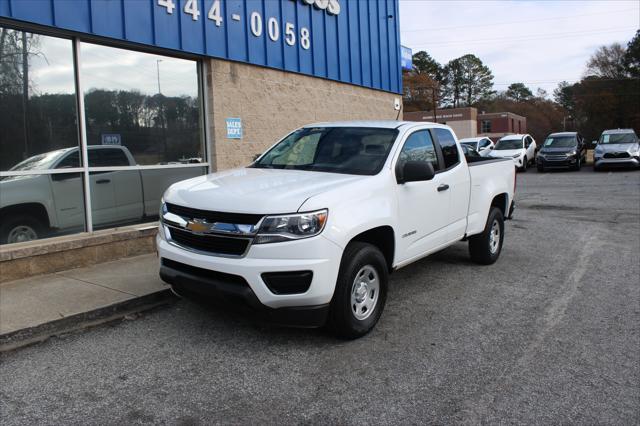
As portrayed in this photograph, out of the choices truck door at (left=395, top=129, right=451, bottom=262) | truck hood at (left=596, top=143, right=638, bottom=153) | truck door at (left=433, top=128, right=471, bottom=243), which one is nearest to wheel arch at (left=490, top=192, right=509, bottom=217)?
truck door at (left=433, top=128, right=471, bottom=243)

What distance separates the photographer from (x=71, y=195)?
274 inches

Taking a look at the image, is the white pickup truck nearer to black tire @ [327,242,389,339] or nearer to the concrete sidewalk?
black tire @ [327,242,389,339]

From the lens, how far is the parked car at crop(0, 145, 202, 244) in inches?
254

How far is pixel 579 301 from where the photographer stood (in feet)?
18.2

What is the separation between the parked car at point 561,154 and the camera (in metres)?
23.7

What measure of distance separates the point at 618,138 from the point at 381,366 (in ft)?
78.5

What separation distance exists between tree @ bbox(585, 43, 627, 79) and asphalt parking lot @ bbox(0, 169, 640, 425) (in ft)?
272

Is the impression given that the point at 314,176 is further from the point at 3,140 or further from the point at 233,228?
the point at 3,140

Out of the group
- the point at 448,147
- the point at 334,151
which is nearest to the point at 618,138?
the point at 448,147

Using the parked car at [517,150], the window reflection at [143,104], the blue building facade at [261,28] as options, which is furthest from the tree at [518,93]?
the window reflection at [143,104]

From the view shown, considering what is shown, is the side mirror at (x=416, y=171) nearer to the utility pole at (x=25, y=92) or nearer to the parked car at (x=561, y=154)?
the utility pole at (x=25, y=92)

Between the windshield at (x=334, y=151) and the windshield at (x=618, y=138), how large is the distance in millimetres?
22066

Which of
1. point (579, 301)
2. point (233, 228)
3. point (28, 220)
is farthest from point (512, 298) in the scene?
point (28, 220)

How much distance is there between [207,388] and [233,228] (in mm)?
1158
